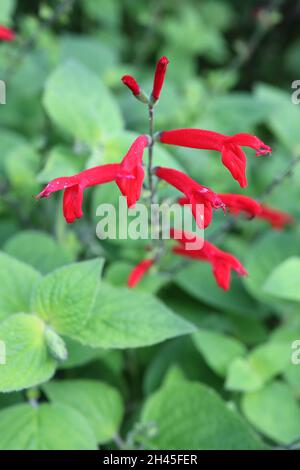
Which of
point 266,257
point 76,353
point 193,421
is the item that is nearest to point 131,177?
point 76,353

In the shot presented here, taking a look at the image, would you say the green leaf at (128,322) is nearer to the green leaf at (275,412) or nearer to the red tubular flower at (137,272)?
the red tubular flower at (137,272)

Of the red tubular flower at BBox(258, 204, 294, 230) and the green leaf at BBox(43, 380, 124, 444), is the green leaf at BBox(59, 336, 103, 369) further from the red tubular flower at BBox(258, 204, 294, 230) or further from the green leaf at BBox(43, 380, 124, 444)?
the red tubular flower at BBox(258, 204, 294, 230)

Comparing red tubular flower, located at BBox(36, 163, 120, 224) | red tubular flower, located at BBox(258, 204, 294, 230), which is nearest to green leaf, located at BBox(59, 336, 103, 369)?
red tubular flower, located at BBox(36, 163, 120, 224)

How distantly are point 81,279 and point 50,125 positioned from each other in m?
1.22

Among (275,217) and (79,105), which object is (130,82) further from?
(275,217)

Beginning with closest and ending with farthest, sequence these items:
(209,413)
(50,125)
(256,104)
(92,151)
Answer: (209,413), (92,151), (50,125), (256,104)

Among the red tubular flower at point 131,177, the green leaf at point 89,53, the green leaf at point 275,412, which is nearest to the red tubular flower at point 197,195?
the red tubular flower at point 131,177

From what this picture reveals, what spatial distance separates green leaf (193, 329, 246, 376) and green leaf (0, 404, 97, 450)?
457mm

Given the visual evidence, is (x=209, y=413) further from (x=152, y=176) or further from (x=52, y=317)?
(x=152, y=176)

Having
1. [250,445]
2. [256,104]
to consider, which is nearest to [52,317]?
[250,445]

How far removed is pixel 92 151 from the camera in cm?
182

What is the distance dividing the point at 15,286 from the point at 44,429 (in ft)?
1.16

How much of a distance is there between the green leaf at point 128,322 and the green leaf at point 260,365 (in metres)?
0.40

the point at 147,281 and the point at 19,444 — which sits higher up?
the point at 147,281
